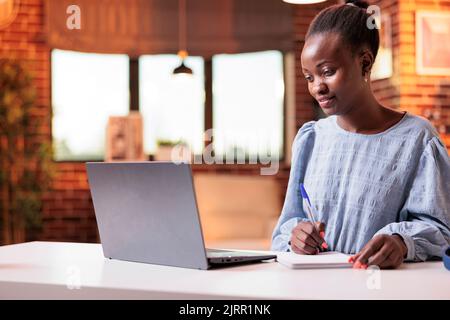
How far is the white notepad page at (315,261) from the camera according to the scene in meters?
1.28

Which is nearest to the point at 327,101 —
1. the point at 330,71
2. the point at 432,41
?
the point at 330,71

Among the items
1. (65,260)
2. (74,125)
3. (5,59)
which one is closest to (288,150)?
(74,125)

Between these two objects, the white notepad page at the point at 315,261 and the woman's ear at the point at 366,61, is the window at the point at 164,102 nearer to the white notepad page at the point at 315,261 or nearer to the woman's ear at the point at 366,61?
the woman's ear at the point at 366,61

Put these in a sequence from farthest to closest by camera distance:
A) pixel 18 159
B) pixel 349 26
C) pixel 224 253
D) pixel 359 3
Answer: pixel 18 159 < pixel 359 3 < pixel 349 26 < pixel 224 253

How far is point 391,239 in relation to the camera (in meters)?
1.29

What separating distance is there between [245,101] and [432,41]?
2.15m

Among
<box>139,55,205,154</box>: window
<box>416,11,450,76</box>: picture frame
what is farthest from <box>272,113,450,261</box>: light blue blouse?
<box>139,55,205,154</box>: window

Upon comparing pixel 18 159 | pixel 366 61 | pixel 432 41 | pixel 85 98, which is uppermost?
pixel 432 41

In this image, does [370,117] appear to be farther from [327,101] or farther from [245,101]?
[245,101]

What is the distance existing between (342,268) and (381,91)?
415cm

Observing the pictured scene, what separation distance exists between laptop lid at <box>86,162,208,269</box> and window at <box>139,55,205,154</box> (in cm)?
510

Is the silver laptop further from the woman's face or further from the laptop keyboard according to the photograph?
the woman's face

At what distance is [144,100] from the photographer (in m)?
6.55

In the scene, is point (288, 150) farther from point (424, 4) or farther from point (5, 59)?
point (5, 59)
